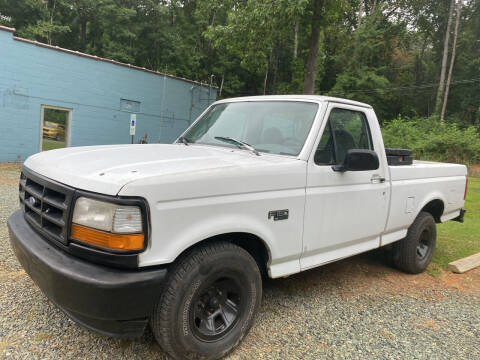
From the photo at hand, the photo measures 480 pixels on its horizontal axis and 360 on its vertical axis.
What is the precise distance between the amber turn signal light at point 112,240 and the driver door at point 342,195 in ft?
4.63

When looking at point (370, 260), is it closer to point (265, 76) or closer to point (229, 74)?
point (229, 74)

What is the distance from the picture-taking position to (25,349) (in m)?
2.42

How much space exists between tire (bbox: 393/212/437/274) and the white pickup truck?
0.81 metres

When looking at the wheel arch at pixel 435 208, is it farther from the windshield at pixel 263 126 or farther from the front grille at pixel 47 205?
the front grille at pixel 47 205

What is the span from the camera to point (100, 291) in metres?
1.91

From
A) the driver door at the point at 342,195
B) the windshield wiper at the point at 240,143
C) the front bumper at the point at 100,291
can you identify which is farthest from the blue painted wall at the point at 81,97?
the driver door at the point at 342,195

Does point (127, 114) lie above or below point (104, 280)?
above

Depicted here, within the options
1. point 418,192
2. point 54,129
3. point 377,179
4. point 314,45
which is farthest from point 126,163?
point 54,129

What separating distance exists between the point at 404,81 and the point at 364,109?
3517cm

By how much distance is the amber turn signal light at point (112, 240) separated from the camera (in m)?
1.98

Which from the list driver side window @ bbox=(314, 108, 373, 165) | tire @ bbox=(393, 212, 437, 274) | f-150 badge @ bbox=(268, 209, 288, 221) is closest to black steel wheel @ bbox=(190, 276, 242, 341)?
f-150 badge @ bbox=(268, 209, 288, 221)

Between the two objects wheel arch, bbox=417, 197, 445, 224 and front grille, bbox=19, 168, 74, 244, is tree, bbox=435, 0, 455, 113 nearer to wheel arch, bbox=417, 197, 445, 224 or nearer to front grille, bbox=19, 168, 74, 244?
wheel arch, bbox=417, 197, 445, 224

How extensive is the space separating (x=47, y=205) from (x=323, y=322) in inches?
94.5

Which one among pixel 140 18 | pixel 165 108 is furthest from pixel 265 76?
pixel 165 108
